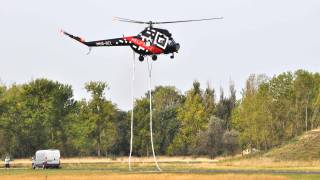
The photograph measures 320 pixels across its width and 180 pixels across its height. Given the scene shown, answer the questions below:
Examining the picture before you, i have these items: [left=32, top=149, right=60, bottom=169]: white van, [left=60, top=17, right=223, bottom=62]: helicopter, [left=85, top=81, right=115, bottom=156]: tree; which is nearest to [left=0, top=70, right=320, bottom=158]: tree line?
[left=85, top=81, right=115, bottom=156]: tree

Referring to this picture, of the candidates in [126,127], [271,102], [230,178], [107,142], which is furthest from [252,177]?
[126,127]

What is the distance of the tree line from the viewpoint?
13600 cm

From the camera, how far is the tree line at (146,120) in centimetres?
13600

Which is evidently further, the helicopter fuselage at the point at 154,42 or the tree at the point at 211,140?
the tree at the point at 211,140

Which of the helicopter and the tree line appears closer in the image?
the helicopter

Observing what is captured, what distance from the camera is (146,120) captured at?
147750mm

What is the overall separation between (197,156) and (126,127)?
25924 mm

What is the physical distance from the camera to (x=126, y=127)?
15900cm

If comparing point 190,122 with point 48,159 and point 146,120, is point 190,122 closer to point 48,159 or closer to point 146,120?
point 146,120

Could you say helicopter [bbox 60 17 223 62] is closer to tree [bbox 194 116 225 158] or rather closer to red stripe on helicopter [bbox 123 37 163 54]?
red stripe on helicopter [bbox 123 37 163 54]

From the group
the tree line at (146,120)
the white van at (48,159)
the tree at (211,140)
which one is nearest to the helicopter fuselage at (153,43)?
the white van at (48,159)

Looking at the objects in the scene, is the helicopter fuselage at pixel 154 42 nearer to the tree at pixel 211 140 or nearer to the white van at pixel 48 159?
the white van at pixel 48 159

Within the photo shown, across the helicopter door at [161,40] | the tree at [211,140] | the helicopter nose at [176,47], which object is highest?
the helicopter door at [161,40]

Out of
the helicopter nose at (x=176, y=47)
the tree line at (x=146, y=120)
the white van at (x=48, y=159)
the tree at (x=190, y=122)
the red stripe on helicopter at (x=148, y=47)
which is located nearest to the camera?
the helicopter nose at (x=176, y=47)
